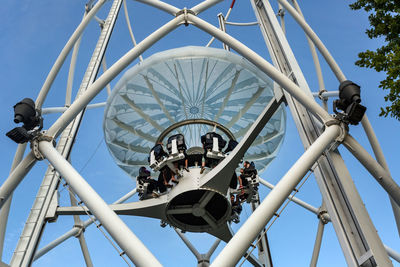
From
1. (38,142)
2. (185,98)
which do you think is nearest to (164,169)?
(185,98)

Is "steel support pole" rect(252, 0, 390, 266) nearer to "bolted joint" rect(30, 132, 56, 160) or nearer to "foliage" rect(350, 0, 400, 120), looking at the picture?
"foliage" rect(350, 0, 400, 120)

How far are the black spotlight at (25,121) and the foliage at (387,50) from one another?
30.6 feet

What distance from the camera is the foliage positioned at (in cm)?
921

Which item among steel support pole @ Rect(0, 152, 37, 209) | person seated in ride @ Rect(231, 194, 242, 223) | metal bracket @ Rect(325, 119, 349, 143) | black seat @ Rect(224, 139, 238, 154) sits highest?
black seat @ Rect(224, 139, 238, 154)

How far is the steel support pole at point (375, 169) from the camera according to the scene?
10266 millimetres

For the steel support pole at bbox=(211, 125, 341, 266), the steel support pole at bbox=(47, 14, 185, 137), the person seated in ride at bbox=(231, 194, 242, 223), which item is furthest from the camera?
the person seated in ride at bbox=(231, 194, 242, 223)

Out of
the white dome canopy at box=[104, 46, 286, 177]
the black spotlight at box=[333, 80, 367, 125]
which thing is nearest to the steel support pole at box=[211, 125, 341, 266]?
the black spotlight at box=[333, 80, 367, 125]

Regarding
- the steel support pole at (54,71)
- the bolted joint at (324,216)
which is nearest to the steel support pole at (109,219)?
the steel support pole at (54,71)

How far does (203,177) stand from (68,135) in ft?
19.3

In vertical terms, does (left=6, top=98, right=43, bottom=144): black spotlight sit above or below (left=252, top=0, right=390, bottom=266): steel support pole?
above

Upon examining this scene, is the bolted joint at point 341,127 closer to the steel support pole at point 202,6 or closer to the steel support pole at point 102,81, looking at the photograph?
the steel support pole at point 102,81

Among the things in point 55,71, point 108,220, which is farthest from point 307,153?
point 55,71

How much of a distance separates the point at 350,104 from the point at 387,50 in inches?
65.4

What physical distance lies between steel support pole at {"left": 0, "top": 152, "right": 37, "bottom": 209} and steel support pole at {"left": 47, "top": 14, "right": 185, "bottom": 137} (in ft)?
3.18
